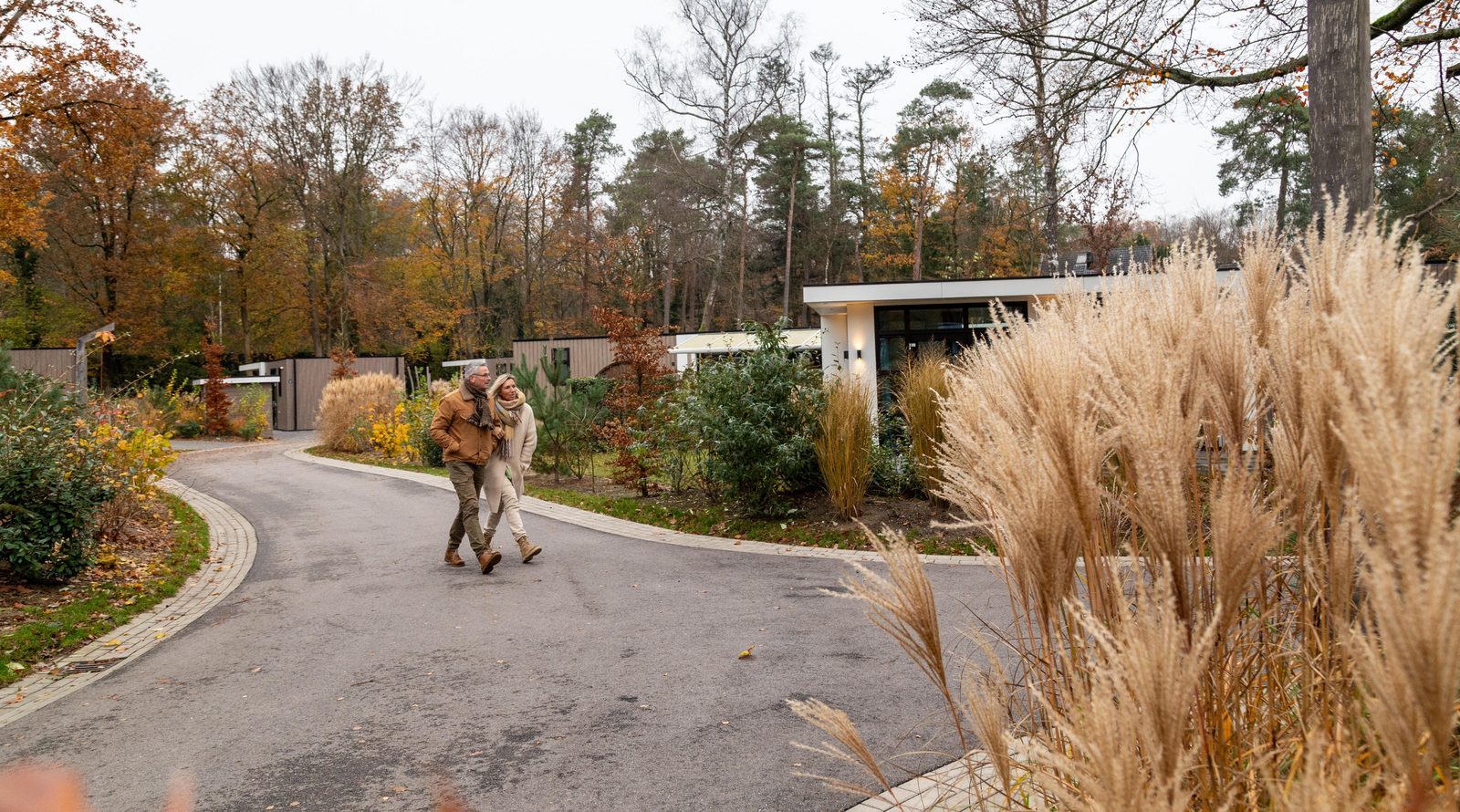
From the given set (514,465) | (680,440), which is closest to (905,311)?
(680,440)

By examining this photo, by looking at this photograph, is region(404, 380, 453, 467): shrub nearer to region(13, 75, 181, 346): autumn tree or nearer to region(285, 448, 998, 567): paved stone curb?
region(285, 448, 998, 567): paved stone curb

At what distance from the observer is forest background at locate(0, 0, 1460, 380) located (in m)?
30.6

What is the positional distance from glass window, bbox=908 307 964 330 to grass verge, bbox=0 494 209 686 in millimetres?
13176

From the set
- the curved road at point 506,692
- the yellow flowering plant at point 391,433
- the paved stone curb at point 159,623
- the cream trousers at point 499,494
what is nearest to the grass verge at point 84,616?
the paved stone curb at point 159,623

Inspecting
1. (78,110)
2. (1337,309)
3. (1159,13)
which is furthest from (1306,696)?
(78,110)

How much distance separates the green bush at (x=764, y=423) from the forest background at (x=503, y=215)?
16763mm

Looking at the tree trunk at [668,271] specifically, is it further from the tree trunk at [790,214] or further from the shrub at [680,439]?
the shrub at [680,439]

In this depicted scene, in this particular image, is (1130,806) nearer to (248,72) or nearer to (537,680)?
(537,680)

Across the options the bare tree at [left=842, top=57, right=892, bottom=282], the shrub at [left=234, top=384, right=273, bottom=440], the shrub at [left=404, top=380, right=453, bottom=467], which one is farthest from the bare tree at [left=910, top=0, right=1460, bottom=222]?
the bare tree at [left=842, top=57, right=892, bottom=282]

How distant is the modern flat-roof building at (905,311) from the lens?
56.6 feet

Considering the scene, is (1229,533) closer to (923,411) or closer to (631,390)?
(923,411)

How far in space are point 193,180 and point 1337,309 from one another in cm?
3965

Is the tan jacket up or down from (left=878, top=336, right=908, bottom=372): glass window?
down

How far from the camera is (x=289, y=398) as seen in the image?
108 ft
